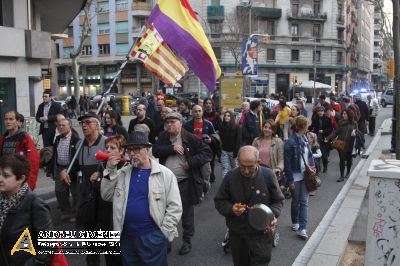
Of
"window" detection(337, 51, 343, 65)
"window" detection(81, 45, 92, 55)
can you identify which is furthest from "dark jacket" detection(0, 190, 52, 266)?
"window" detection(337, 51, 343, 65)

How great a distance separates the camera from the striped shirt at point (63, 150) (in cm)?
681

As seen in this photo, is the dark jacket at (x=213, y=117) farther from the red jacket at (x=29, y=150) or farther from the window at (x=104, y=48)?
the window at (x=104, y=48)

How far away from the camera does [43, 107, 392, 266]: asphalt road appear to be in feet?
18.5

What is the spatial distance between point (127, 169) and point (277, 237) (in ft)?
10.4

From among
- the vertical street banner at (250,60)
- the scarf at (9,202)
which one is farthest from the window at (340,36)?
the scarf at (9,202)

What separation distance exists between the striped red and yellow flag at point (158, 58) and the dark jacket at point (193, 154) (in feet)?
7.52

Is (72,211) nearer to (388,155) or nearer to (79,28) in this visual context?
(388,155)

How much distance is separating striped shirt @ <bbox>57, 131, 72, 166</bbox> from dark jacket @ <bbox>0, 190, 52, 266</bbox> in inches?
150

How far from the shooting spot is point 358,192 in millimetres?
9148

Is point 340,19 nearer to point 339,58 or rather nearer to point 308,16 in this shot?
point 339,58

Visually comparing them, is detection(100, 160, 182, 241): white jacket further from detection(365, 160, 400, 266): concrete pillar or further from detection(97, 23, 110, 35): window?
detection(97, 23, 110, 35): window

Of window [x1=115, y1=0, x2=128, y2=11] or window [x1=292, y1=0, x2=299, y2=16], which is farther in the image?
window [x1=292, y1=0, x2=299, y2=16]

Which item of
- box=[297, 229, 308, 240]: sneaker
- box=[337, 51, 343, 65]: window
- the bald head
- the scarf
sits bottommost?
box=[297, 229, 308, 240]: sneaker

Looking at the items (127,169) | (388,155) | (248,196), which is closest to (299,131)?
(248,196)
